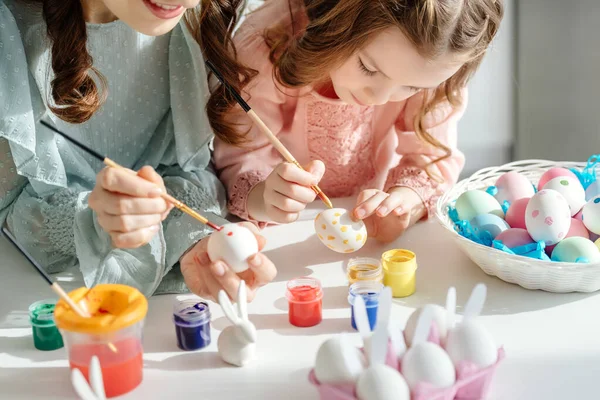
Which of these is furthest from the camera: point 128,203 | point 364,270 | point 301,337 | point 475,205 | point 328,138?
point 328,138

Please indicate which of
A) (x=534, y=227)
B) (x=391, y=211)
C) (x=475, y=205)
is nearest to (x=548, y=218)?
(x=534, y=227)

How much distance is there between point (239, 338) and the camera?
2.96 feet

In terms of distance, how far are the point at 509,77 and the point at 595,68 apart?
194mm

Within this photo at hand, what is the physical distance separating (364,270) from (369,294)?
84 mm

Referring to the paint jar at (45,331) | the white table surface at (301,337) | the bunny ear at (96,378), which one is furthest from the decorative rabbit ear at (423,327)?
the paint jar at (45,331)

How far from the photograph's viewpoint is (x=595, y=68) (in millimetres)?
1800

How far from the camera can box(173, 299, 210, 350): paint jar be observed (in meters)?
0.94

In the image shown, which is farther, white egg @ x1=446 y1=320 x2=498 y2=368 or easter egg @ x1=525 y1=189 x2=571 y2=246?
easter egg @ x1=525 y1=189 x2=571 y2=246

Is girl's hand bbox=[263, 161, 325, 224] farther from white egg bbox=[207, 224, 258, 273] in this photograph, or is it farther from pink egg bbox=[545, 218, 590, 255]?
pink egg bbox=[545, 218, 590, 255]

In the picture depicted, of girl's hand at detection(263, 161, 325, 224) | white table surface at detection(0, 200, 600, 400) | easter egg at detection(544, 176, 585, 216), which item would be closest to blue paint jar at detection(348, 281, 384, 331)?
white table surface at detection(0, 200, 600, 400)

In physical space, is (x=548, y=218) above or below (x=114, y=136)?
below

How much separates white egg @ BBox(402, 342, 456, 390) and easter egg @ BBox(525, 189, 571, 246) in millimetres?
365

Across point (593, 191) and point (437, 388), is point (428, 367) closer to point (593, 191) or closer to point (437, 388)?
point (437, 388)

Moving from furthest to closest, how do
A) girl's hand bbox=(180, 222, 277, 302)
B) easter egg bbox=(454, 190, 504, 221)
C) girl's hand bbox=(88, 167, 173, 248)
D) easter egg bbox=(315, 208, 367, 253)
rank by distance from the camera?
easter egg bbox=(454, 190, 504, 221), easter egg bbox=(315, 208, 367, 253), girl's hand bbox=(180, 222, 277, 302), girl's hand bbox=(88, 167, 173, 248)
